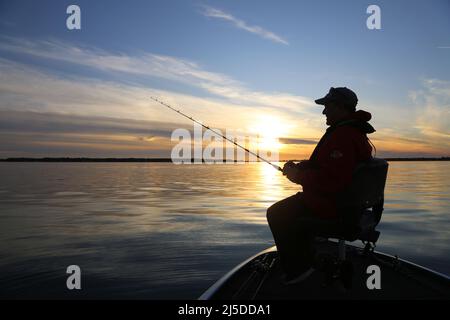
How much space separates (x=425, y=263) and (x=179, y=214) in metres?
10.2

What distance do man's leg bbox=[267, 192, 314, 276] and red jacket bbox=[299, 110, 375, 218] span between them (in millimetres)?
162

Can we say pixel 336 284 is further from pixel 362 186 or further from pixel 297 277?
pixel 362 186

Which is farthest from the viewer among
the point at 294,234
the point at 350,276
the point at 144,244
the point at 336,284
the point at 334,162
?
the point at 144,244

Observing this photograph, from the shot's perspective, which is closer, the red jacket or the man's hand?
the red jacket

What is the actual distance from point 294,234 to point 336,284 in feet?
2.74

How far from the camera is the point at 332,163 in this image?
4.14 metres

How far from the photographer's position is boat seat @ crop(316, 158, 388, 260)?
166 inches

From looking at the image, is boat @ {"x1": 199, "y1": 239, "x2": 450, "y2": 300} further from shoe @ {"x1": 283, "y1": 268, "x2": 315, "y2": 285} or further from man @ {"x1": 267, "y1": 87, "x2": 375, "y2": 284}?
man @ {"x1": 267, "y1": 87, "x2": 375, "y2": 284}

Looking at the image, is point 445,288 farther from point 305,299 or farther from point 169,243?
point 169,243

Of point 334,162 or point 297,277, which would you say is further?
point 297,277

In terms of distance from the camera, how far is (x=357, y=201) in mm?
4234

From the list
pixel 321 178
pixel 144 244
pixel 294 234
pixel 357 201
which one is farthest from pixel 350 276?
pixel 144 244

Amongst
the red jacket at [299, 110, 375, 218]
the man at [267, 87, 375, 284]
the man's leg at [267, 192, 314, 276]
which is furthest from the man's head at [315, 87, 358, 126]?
the man's leg at [267, 192, 314, 276]
